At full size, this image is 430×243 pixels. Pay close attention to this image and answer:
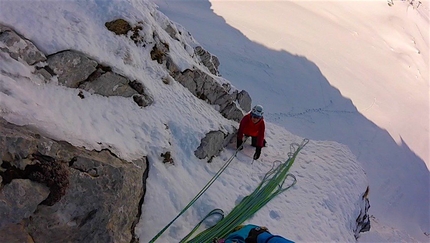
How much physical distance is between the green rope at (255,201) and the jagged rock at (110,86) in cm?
226

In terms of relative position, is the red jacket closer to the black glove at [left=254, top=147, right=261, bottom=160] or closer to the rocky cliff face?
the black glove at [left=254, top=147, right=261, bottom=160]

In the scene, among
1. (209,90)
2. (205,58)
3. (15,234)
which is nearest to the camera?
(15,234)

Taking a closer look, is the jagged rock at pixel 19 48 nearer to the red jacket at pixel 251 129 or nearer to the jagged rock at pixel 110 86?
the jagged rock at pixel 110 86

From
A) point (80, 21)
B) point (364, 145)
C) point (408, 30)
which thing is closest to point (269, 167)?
Result: point (80, 21)

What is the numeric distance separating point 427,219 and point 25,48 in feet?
42.9

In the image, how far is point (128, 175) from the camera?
4.27 metres

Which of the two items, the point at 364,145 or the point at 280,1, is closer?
the point at 364,145

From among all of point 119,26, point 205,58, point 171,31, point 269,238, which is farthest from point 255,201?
point 205,58

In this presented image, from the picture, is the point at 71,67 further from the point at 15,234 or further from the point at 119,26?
the point at 15,234

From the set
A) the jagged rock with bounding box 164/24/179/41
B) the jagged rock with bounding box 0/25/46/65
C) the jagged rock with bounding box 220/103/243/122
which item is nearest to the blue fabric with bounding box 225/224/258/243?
the jagged rock with bounding box 0/25/46/65

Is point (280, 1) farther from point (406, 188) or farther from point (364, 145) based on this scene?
point (406, 188)

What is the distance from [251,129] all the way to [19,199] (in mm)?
4275

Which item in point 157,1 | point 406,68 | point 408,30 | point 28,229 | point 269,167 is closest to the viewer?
point 28,229

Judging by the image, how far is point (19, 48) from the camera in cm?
472
